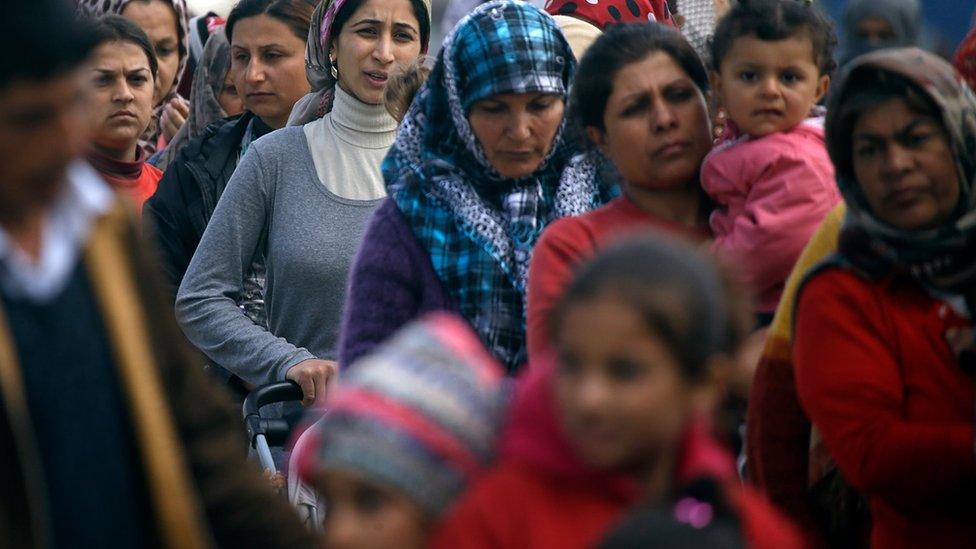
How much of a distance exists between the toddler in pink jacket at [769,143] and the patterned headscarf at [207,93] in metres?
3.68

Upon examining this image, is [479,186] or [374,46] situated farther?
[374,46]

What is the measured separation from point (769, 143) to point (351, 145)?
201cm

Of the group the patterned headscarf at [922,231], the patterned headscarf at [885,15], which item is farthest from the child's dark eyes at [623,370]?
the patterned headscarf at [885,15]

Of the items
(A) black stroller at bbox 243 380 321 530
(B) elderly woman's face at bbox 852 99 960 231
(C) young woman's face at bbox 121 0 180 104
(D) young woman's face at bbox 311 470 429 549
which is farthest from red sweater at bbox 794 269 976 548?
(C) young woman's face at bbox 121 0 180 104

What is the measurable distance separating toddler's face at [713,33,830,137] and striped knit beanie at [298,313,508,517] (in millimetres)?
1949

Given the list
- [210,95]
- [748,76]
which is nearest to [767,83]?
[748,76]

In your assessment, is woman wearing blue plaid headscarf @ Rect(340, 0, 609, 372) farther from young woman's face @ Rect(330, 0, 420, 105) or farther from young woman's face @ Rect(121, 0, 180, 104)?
young woman's face @ Rect(121, 0, 180, 104)

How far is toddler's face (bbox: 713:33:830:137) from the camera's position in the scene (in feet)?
14.4

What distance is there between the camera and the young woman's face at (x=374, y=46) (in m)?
6.07

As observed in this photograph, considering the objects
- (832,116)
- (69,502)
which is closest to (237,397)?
(832,116)

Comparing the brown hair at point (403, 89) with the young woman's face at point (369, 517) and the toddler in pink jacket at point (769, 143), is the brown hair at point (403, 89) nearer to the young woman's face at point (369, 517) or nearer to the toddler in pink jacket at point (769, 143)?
the toddler in pink jacket at point (769, 143)

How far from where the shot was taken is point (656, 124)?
4125 mm

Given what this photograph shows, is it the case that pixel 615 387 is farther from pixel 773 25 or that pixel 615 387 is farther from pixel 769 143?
pixel 773 25

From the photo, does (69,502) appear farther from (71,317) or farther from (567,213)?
(567,213)
